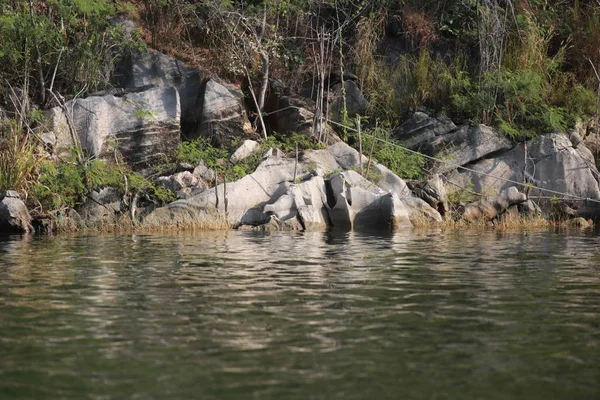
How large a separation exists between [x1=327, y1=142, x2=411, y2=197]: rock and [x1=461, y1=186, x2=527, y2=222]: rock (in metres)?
1.51

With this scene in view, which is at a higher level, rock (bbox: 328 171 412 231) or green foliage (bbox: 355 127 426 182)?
green foliage (bbox: 355 127 426 182)

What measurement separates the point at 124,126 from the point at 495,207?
883 cm

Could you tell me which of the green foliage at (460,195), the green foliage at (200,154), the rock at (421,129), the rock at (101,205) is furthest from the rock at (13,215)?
the rock at (421,129)

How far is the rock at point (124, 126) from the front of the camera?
19.3 m

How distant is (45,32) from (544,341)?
655 inches

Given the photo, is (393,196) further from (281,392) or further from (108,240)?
(281,392)

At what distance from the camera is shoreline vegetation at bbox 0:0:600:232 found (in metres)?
18.1

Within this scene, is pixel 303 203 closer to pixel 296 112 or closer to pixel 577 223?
pixel 296 112

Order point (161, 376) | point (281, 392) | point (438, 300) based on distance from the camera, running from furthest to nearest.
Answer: point (438, 300) → point (161, 376) → point (281, 392)

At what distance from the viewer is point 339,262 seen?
10961 mm

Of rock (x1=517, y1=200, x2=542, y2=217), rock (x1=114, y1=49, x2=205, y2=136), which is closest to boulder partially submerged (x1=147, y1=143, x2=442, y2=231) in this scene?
rock (x1=517, y1=200, x2=542, y2=217)

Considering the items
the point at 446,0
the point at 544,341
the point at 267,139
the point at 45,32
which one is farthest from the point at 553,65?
the point at 544,341

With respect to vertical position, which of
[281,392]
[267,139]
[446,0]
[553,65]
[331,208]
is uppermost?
[446,0]

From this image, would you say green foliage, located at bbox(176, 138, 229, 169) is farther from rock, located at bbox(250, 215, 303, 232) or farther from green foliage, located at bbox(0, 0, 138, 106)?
green foliage, located at bbox(0, 0, 138, 106)
